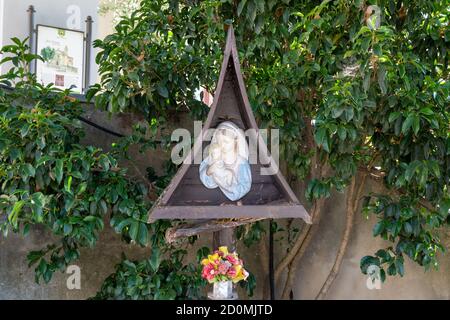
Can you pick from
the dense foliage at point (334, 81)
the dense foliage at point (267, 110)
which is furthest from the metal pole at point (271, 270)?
the dense foliage at point (334, 81)

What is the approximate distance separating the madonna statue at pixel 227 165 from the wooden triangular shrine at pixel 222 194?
0.11 feet

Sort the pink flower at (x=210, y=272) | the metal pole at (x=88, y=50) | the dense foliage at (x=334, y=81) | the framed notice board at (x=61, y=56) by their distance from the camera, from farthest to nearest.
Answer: the metal pole at (x=88, y=50)
the framed notice board at (x=61, y=56)
the dense foliage at (x=334, y=81)
the pink flower at (x=210, y=272)

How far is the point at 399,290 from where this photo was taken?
9.48 feet

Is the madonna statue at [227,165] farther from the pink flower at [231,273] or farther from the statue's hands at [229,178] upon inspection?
the pink flower at [231,273]

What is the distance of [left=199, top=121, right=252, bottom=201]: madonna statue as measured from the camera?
1840mm

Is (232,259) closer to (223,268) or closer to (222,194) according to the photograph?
(223,268)

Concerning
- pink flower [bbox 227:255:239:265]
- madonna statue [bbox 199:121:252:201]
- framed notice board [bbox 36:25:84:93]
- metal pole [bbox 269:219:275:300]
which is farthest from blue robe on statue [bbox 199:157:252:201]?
framed notice board [bbox 36:25:84:93]

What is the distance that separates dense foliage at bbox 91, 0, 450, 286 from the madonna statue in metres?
0.45

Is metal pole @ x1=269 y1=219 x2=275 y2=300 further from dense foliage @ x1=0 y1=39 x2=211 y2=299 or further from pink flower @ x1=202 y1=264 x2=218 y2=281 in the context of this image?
pink flower @ x1=202 y1=264 x2=218 y2=281

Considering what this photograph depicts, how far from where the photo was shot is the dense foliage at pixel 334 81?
212cm

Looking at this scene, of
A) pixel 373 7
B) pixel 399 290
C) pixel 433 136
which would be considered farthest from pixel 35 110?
pixel 399 290

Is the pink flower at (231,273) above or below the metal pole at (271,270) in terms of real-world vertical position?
above
